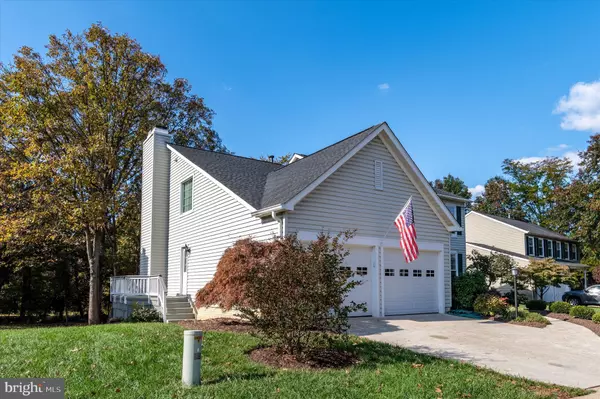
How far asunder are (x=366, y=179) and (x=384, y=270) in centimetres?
308

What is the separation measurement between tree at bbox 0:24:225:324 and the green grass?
11.6m

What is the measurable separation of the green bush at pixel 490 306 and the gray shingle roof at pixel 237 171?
8.92 meters

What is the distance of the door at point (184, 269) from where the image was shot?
17.2 metres

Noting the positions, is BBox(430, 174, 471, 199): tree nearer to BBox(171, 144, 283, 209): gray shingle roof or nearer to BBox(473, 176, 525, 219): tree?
BBox(473, 176, 525, 219): tree

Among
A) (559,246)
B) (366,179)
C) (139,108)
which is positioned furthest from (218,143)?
(559,246)

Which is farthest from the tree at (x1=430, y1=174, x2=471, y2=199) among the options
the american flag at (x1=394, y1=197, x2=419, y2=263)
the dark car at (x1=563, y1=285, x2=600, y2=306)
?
the american flag at (x1=394, y1=197, x2=419, y2=263)

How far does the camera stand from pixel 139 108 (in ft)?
80.5

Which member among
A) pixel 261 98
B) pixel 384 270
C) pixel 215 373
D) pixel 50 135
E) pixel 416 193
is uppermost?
pixel 261 98

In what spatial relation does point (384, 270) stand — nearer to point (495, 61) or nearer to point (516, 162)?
point (495, 61)

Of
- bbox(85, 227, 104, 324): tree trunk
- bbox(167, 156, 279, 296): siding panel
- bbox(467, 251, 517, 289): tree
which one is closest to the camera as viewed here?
bbox(167, 156, 279, 296): siding panel

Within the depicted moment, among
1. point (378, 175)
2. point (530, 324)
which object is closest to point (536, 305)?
point (530, 324)

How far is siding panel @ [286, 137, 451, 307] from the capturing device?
41.7ft

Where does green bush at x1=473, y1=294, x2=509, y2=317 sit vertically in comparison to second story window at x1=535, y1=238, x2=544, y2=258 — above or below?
below

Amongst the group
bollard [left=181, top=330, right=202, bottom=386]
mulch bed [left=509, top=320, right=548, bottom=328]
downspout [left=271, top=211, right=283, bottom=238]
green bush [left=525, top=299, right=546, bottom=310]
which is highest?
downspout [left=271, top=211, right=283, bottom=238]
